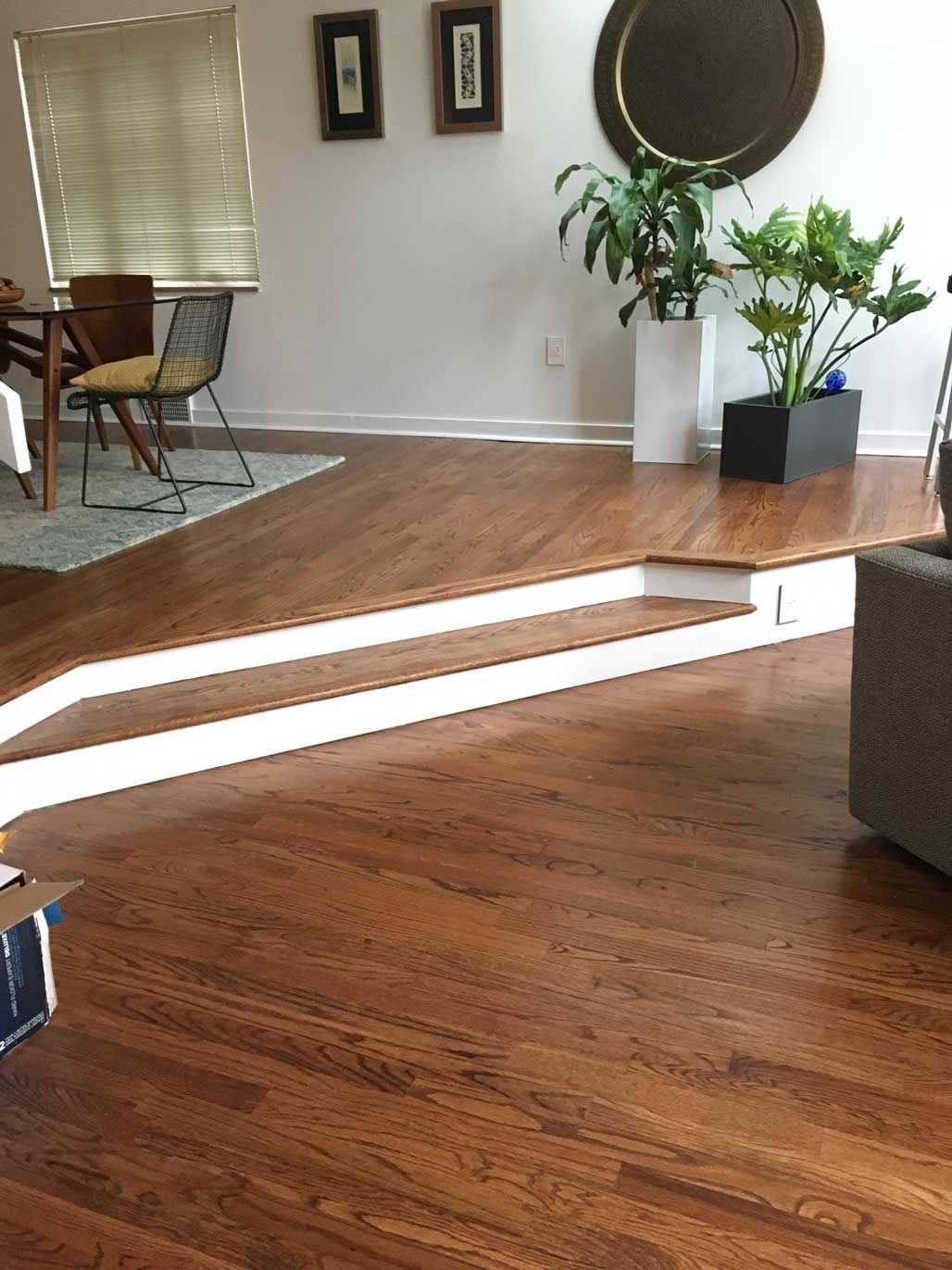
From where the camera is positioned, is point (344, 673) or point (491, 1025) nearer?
point (491, 1025)

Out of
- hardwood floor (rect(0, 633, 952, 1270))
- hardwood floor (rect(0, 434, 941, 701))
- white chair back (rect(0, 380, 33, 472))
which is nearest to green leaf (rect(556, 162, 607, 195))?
hardwood floor (rect(0, 434, 941, 701))

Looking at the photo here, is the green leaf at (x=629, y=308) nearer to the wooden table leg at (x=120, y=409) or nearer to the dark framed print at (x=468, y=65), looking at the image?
the dark framed print at (x=468, y=65)

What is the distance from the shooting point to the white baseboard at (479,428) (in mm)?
4516

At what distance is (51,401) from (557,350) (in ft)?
6.96

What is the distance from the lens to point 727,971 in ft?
6.22

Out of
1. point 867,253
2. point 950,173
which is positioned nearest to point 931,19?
point 950,173

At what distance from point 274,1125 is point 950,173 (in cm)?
409

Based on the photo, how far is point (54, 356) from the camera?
13.5ft

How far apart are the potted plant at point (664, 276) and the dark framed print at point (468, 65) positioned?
19.1 inches

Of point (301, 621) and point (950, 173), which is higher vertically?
point (950, 173)

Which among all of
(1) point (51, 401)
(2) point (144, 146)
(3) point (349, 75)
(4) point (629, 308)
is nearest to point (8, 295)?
(1) point (51, 401)

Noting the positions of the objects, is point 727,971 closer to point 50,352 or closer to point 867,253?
point 867,253

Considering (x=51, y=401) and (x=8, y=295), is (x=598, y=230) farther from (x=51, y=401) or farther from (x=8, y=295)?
(x=8, y=295)

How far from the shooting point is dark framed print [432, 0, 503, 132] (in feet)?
14.9
